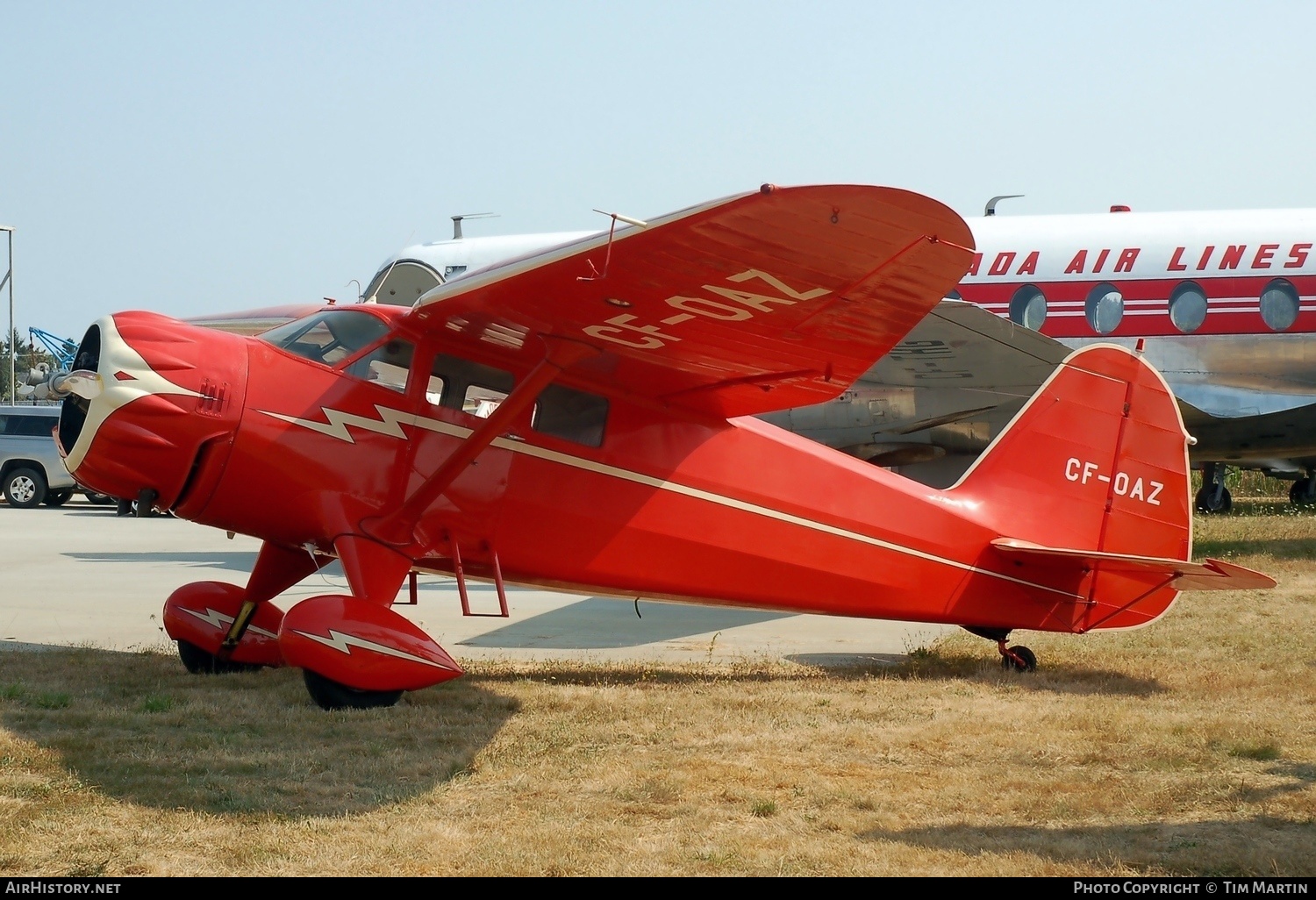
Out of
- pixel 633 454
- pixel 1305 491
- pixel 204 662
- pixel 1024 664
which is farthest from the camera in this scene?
pixel 1305 491

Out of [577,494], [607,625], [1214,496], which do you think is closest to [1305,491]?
[1214,496]

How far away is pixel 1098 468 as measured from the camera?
8.41 meters

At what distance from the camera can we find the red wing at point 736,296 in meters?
4.87

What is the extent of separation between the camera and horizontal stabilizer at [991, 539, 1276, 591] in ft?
24.3

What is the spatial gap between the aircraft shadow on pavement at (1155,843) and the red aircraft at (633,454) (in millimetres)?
2276

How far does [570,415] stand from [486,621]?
3.88 metres

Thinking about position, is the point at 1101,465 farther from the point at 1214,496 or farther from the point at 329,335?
the point at 1214,496

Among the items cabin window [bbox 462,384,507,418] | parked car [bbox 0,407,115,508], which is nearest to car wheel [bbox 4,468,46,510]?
parked car [bbox 0,407,115,508]

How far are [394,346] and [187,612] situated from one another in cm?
222

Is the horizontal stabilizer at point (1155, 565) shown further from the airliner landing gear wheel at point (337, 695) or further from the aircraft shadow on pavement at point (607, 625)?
the airliner landing gear wheel at point (337, 695)

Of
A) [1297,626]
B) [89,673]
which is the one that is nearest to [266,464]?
[89,673]

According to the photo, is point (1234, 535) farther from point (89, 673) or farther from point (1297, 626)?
point (89, 673)

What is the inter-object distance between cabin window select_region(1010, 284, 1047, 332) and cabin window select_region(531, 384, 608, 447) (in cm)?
809

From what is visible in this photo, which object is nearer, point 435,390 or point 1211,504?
point 435,390
